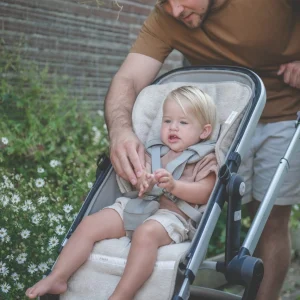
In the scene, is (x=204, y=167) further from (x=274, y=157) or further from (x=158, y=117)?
(x=274, y=157)

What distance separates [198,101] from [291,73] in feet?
2.05

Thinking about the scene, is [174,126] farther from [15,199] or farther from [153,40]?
[15,199]

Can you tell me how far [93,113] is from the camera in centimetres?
545

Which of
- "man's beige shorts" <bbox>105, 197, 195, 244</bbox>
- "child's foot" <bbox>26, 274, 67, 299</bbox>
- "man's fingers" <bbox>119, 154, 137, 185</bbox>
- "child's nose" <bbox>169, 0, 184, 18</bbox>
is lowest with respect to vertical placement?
"child's foot" <bbox>26, 274, 67, 299</bbox>

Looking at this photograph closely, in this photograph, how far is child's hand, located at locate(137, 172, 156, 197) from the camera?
295 cm

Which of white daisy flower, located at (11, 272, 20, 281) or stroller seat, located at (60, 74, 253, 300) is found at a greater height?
stroller seat, located at (60, 74, 253, 300)

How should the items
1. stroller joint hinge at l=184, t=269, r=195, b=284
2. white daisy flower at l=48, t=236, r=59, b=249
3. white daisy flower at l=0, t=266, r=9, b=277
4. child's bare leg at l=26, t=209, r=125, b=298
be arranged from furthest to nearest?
white daisy flower at l=48, t=236, r=59, b=249
white daisy flower at l=0, t=266, r=9, b=277
child's bare leg at l=26, t=209, r=125, b=298
stroller joint hinge at l=184, t=269, r=195, b=284

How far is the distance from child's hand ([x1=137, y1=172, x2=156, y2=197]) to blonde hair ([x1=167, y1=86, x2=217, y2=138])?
1.29 feet

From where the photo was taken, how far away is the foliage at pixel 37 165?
3.52 meters

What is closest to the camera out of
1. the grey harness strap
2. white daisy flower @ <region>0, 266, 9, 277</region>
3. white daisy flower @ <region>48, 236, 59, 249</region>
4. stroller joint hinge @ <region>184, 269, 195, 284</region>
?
stroller joint hinge @ <region>184, 269, 195, 284</region>

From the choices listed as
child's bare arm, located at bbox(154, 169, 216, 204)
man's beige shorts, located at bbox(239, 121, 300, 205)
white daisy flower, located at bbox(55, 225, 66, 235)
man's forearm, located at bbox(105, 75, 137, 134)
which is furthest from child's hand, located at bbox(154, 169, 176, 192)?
man's beige shorts, located at bbox(239, 121, 300, 205)

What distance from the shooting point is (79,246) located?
9.75ft

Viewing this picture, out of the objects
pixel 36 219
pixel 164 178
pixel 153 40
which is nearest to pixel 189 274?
pixel 164 178

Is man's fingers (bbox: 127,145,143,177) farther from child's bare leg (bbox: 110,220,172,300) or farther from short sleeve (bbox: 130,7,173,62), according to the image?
short sleeve (bbox: 130,7,173,62)
